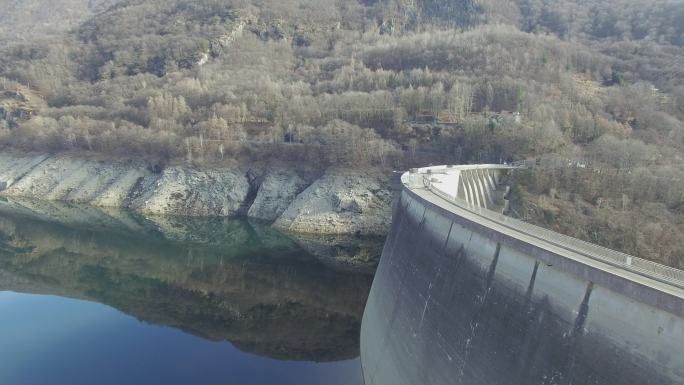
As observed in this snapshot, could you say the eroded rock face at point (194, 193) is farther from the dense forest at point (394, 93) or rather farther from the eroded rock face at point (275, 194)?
the dense forest at point (394, 93)

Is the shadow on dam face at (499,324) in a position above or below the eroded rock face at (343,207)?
Result: above

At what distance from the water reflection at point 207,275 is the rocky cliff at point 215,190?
13.4 feet

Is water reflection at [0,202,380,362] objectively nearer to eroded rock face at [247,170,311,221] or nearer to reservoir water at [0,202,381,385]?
reservoir water at [0,202,381,385]

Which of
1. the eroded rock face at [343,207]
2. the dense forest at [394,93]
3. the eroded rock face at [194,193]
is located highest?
the dense forest at [394,93]

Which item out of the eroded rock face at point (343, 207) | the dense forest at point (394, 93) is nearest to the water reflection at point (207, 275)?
the eroded rock face at point (343, 207)

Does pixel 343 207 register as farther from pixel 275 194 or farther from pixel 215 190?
pixel 215 190

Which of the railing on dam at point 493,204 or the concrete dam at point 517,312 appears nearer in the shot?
the concrete dam at point 517,312

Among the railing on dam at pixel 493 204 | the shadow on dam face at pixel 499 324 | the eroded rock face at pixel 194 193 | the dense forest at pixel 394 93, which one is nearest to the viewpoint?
the shadow on dam face at pixel 499 324

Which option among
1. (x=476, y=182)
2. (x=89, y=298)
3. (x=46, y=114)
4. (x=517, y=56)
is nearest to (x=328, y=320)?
(x=89, y=298)

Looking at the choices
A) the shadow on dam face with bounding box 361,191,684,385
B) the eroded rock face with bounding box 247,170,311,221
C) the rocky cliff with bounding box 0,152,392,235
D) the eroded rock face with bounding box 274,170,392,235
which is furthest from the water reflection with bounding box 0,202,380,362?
Result: the shadow on dam face with bounding box 361,191,684,385

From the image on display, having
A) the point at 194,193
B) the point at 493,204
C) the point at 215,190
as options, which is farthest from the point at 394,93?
the point at 493,204

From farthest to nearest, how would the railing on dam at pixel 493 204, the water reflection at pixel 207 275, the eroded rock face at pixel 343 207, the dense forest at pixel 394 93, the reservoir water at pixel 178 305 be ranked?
the eroded rock face at pixel 343 207 < the dense forest at pixel 394 93 < the water reflection at pixel 207 275 < the reservoir water at pixel 178 305 < the railing on dam at pixel 493 204

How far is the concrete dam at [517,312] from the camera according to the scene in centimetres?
1148

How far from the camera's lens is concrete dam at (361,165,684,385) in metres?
11.5
